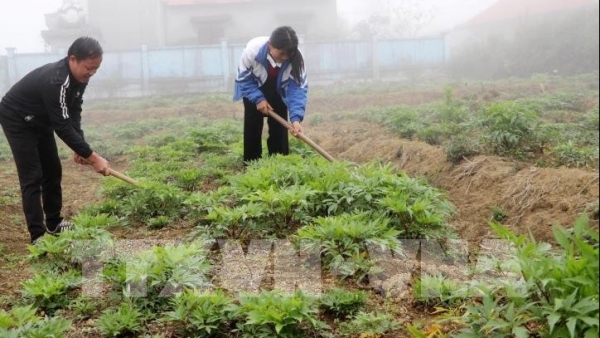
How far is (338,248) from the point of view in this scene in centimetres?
343

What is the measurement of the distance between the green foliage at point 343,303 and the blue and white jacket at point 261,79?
9.16 ft

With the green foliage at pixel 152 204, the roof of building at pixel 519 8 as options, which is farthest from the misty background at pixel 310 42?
the green foliage at pixel 152 204

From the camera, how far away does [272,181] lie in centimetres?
456

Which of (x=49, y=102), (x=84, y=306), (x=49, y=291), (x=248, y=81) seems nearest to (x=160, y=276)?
(x=84, y=306)

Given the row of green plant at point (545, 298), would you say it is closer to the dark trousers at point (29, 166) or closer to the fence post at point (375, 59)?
the dark trousers at point (29, 166)

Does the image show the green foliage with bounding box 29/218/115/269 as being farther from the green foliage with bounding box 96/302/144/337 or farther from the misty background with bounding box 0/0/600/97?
the misty background with bounding box 0/0/600/97

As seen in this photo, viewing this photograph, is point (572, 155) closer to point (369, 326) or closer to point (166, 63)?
point (369, 326)

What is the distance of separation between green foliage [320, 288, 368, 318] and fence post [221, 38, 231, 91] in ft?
61.6

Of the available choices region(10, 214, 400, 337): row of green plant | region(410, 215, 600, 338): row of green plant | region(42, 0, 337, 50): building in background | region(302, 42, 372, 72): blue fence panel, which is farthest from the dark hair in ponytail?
region(42, 0, 337, 50): building in background

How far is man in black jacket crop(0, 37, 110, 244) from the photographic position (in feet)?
13.4

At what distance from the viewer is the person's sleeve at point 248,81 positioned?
18.0 feet

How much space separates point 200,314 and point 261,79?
328 cm

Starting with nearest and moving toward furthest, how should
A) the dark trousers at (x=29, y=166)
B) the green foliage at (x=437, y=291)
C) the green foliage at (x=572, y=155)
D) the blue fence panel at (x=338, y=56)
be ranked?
the green foliage at (x=437, y=291)
the dark trousers at (x=29, y=166)
the green foliage at (x=572, y=155)
the blue fence panel at (x=338, y=56)

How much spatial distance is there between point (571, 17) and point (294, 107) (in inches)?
371
